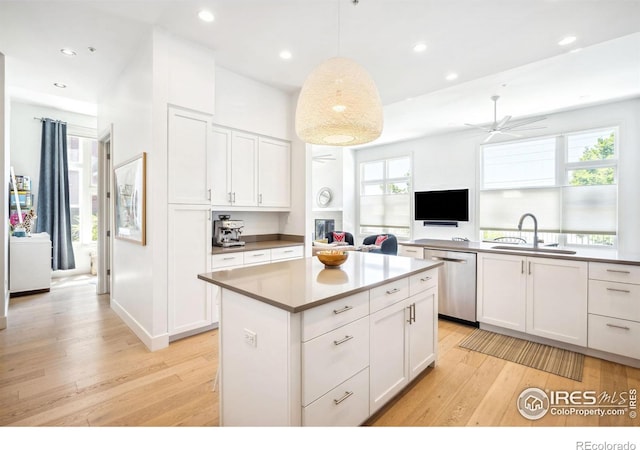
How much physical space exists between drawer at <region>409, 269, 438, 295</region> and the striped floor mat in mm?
1038

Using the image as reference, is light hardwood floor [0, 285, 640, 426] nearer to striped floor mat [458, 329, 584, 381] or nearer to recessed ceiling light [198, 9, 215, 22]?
striped floor mat [458, 329, 584, 381]

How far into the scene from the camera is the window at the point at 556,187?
4.87 metres

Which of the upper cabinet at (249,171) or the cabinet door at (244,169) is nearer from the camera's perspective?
the upper cabinet at (249,171)

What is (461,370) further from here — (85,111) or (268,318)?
(85,111)

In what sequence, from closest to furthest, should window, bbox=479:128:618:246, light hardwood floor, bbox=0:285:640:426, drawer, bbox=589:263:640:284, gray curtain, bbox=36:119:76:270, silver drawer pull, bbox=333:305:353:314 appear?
silver drawer pull, bbox=333:305:353:314, light hardwood floor, bbox=0:285:640:426, drawer, bbox=589:263:640:284, window, bbox=479:128:618:246, gray curtain, bbox=36:119:76:270

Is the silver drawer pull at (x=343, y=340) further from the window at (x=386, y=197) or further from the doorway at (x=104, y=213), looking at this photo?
the window at (x=386, y=197)

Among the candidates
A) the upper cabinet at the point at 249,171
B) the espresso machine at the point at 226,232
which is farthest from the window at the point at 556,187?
the espresso machine at the point at 226,232

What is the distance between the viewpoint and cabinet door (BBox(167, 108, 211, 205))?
283 centimetres

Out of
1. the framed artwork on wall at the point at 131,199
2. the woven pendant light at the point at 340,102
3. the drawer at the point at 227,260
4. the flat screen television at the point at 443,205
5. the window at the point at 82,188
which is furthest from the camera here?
the flat screen television at the point at 443,205

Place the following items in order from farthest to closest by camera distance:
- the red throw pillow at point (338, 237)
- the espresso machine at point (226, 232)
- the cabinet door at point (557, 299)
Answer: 1. the red throw pillow at point (338, 237)
2. the espresso machine at point (226, 232)
3. the cabinet door at point (557, 299)

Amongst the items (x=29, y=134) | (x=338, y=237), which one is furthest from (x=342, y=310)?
(x=29, y=134)

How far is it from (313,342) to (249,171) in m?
2.86

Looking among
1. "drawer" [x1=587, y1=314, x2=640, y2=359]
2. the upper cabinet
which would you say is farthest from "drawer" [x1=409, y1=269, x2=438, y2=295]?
the upper cabinet

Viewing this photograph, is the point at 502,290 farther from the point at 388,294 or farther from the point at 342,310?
the point at 342,310
